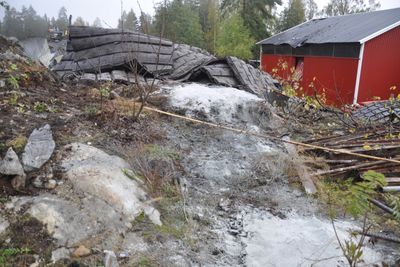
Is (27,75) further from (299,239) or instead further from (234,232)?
(299,239)

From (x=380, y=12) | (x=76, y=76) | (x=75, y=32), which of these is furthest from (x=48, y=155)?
(x=380, y=12)

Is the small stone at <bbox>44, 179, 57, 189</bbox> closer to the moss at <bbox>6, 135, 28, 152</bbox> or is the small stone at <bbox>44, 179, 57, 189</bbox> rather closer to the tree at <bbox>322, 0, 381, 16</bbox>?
the moss at <bbox>6, 135, 28, 152</bbox>

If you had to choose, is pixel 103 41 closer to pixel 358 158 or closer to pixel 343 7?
pixel 358 158

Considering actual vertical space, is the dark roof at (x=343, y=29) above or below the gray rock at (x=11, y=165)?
above

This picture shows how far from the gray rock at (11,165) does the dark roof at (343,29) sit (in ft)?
46.5

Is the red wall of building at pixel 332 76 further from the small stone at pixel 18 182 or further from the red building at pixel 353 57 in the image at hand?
the small stone at pixel 18 182

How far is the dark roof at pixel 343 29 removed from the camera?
14.9 m

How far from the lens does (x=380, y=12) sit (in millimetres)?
17469

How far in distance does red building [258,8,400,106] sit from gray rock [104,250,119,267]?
40.0ft

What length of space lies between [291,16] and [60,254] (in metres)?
32.1

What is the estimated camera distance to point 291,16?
31.0 m

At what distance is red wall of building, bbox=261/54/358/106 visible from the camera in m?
14.8

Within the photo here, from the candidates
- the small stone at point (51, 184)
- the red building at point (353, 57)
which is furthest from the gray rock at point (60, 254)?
the red building at point (353, 57)

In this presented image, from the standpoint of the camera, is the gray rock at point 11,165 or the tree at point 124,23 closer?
the gray rock at point 11,165
